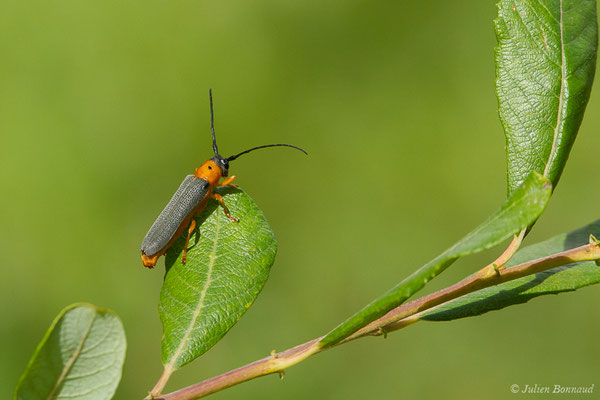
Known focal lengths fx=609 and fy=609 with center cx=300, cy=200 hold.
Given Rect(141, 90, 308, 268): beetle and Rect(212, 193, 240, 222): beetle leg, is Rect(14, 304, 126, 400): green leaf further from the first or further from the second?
Rect(141, 90, 308, 268): beetle


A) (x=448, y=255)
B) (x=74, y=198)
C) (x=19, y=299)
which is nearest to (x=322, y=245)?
(x=74, y=198)

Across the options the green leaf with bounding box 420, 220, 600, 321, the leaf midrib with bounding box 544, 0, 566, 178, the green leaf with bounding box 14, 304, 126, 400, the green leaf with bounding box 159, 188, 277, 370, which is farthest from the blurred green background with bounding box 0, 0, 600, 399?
the green leaf with bounding box 14, 304, 126, 400

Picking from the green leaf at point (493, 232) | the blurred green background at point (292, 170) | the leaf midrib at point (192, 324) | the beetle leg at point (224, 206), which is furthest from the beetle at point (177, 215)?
the blurred green background at point (292, 170)

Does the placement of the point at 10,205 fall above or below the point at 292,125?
below

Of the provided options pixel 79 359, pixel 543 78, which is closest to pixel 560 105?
pixel 543 78

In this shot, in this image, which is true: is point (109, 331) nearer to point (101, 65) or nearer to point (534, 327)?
point (534, 327)

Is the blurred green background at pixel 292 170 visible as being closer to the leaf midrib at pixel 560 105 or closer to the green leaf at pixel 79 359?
the leaf midrib at pixel 560 105
